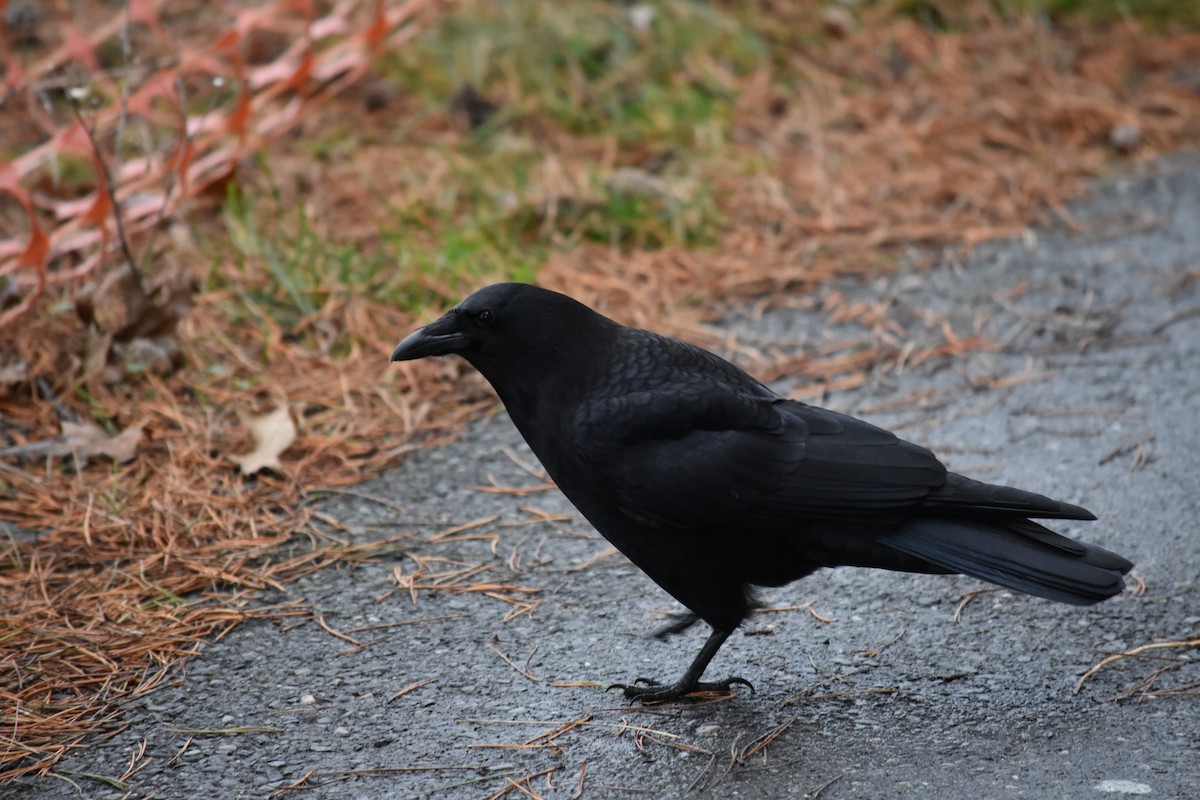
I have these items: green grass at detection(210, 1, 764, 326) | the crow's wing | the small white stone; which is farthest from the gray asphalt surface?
green grass at detection(210, 1, 764, 326)

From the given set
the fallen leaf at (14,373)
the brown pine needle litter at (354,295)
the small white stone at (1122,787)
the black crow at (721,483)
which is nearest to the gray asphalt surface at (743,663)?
the small white stone at (1122,787)

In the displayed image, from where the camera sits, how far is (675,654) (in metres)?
3.49

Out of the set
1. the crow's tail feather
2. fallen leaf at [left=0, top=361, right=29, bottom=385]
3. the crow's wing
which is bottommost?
fallen leaf at [left=0, top=361, right=29, bottom=385]

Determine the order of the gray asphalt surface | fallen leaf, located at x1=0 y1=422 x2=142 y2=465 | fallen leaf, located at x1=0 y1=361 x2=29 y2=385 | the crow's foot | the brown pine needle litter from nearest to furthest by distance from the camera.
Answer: the gray asphalt surface, the crow's foot, the brown pine needle litter, fallen leaf, located at x1=0 y1=422 x2=142 y2=465, fallen leaf, located at x1=0 y1=361 x2=29 y2=385

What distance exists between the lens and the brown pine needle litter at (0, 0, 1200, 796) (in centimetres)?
361

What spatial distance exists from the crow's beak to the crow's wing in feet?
1.48

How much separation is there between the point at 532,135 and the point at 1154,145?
140 inches

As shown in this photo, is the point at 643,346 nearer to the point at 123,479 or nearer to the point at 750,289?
the point at 123,479

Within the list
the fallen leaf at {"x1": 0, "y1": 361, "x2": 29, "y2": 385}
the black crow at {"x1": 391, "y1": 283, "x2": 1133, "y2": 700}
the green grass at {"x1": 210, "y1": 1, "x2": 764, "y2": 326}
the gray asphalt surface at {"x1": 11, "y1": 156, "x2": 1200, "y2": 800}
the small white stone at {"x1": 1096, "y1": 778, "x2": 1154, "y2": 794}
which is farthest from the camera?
the green grass at {"x1": 210, "y1": 1, "x2": 764, "y2": 326}

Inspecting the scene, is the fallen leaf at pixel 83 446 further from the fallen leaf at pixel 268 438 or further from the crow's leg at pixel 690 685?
→ the crow's leg at pixel 690 685

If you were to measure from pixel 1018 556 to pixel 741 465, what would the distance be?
0.72 m

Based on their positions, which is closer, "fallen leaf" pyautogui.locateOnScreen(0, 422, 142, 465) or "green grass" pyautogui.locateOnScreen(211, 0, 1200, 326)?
"fallen leaf" pyautogui.locateOnScreen(0, 422, 142, 465)

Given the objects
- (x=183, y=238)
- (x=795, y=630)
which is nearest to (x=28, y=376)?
(x=183, y=238)

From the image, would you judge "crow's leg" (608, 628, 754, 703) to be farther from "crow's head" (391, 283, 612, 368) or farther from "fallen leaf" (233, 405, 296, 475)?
"fallen leaf" (233, 405, 296, 475)
